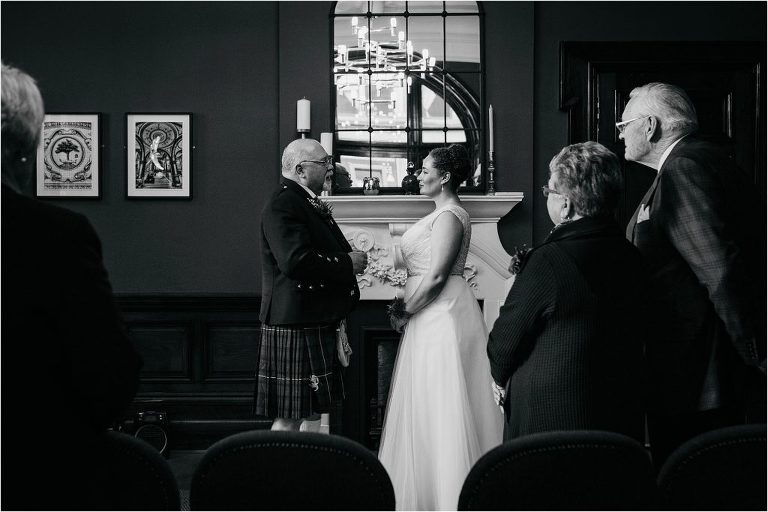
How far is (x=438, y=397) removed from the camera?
3104 mm

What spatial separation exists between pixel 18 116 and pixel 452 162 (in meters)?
2.18

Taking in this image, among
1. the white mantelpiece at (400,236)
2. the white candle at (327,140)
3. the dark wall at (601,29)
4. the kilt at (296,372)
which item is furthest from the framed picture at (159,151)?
the dark wall at (601,29)

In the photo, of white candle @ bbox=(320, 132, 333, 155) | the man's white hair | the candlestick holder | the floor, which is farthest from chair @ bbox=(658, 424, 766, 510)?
white candle @ bbox=(320, 132, 333, 155)

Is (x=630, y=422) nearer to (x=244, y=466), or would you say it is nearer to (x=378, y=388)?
(x=244, y=466)

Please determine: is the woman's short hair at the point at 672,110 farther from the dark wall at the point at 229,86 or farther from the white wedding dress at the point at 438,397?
the dark wall at the point at 229,86

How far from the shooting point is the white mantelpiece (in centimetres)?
439

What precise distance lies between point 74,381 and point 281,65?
3678 millimetres

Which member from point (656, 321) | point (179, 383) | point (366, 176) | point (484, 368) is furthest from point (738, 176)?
point (179, 383)

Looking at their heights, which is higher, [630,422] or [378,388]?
[630,422]

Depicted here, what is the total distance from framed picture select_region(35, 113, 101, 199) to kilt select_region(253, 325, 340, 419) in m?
2.14

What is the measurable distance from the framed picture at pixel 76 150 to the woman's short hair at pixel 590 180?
11.5 feet

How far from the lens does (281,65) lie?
456 cm

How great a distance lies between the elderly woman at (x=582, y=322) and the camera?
71.6 inches

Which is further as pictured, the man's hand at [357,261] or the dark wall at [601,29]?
the dark wall at [601,29]
